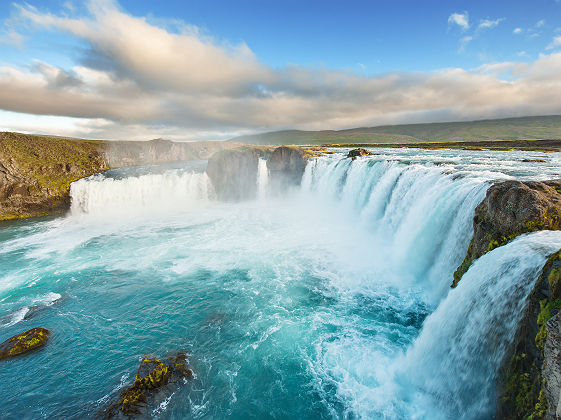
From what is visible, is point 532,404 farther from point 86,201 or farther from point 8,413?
point 86,201

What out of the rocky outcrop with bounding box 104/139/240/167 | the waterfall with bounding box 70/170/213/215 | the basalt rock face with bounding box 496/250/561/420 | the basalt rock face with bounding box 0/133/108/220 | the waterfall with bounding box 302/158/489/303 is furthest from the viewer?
the rocky outcrop with bounding box 104/139/240/167

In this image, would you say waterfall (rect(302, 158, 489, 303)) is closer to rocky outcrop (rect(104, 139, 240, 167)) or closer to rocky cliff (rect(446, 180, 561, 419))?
rocky cliff (rect(446, 180, 561, 419))

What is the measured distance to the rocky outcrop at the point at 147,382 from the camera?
841cm

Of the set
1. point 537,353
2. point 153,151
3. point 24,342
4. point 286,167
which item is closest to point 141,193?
point 286,167

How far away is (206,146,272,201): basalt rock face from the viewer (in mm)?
45031

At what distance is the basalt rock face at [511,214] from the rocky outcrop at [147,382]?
39.9 feet

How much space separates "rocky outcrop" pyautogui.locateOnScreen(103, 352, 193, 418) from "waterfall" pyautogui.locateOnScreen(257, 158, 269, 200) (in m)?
35.0

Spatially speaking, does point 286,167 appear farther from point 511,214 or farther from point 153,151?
point 153,151

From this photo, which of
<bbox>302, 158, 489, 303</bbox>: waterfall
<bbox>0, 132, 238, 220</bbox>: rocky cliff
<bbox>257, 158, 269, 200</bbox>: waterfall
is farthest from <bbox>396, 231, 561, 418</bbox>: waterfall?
<bbox>0, 132, 238, 220</bbox>: rocky cliff

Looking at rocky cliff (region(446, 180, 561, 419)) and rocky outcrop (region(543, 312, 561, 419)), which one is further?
rocky cliff (region(446, 180, 561, 419))

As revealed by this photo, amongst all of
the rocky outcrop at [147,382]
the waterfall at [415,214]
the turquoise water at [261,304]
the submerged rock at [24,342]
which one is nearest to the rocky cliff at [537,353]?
the turquoise water at [261,304]

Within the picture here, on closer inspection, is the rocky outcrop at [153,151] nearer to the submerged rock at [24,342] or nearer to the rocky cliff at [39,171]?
the rocky cliff at [39,171]

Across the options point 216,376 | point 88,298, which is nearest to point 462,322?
point 216,376

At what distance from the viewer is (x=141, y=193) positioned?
43.0 m
